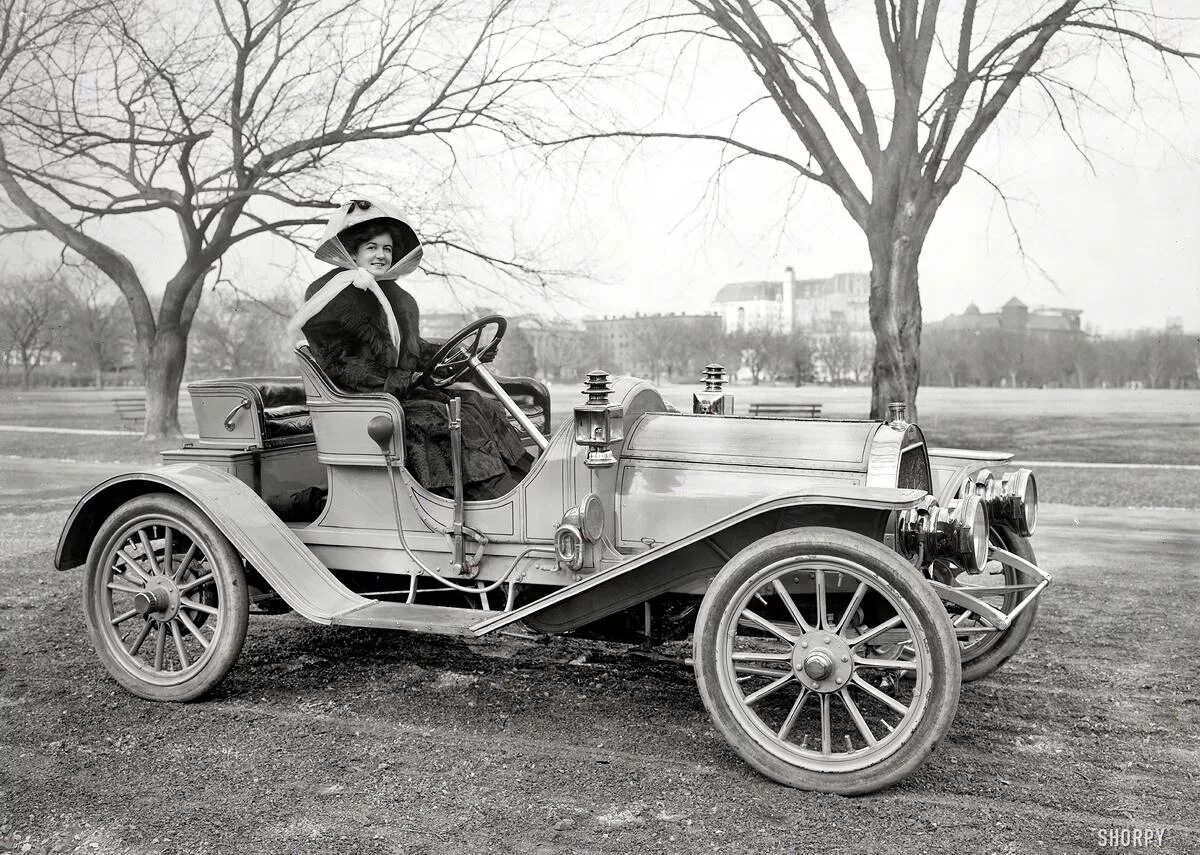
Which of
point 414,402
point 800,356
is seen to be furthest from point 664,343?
point 414,402

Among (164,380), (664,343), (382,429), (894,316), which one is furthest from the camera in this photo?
(164,380)

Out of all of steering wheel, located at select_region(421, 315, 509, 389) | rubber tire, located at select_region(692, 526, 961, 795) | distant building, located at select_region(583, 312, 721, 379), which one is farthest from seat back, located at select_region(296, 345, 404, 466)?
distant building, located at select_region(583, 312, 721, 379)

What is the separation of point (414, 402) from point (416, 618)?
878mm

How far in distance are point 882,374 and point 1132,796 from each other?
7.25 meters

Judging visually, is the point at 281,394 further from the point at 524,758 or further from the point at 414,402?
the point at 524,758

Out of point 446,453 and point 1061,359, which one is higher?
point 1061,359

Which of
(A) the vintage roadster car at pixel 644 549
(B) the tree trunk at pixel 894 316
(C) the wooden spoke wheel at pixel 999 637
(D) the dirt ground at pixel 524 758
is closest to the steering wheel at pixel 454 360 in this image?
(A) the vintage roadster car at pixel 644 549

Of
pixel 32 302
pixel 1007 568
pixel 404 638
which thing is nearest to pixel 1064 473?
pixel 1007 568

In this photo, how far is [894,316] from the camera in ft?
31.6

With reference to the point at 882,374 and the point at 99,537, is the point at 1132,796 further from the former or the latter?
the point at 882,374

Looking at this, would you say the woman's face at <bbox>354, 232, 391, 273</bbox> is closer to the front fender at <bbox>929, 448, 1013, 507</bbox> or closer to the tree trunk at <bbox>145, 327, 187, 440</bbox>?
the front fender at <bbox>929, 448, 1013, 507</bbox>

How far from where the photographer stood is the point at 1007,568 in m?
4.01

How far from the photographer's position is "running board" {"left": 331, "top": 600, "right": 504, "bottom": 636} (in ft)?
11.1

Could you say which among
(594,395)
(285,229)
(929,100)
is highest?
Result: (929,100)
